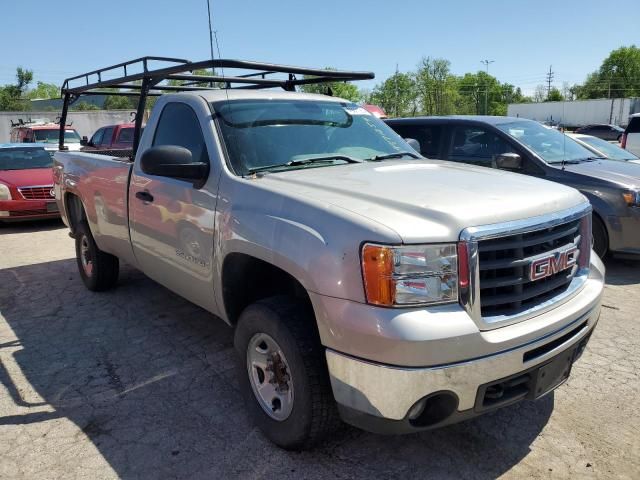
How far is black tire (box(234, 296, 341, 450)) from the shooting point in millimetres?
2537

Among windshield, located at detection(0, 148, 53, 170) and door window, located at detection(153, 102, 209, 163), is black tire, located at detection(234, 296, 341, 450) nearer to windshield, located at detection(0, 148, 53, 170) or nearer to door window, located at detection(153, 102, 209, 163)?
door window, located at detection(153, 102, 209, 163)

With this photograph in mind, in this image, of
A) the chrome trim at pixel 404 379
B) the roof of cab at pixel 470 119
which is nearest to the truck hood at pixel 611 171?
the roof of cab at pixel 470 119

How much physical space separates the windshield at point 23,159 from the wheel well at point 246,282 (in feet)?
30.1

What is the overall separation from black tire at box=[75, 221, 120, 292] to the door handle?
64.4 inches

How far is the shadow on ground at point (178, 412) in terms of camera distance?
276 centimetres

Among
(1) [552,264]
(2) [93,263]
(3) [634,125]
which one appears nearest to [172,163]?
(1) [552,264]

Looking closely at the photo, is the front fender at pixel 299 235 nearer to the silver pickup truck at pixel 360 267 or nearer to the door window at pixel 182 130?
the silver pickup truck at pixel 360 267

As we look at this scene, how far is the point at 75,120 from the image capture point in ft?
112

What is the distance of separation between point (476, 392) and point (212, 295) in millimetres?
1743

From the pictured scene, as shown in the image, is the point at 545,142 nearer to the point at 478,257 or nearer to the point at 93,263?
the point at 478,257

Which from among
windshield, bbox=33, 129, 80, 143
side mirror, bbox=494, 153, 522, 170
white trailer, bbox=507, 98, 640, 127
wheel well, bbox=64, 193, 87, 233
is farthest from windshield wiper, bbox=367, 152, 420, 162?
white trailer, bbox=507, 98, 640, 127

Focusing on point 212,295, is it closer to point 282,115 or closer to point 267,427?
point 267,427

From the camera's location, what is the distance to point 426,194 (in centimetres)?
266

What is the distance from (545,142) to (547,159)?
463mm
